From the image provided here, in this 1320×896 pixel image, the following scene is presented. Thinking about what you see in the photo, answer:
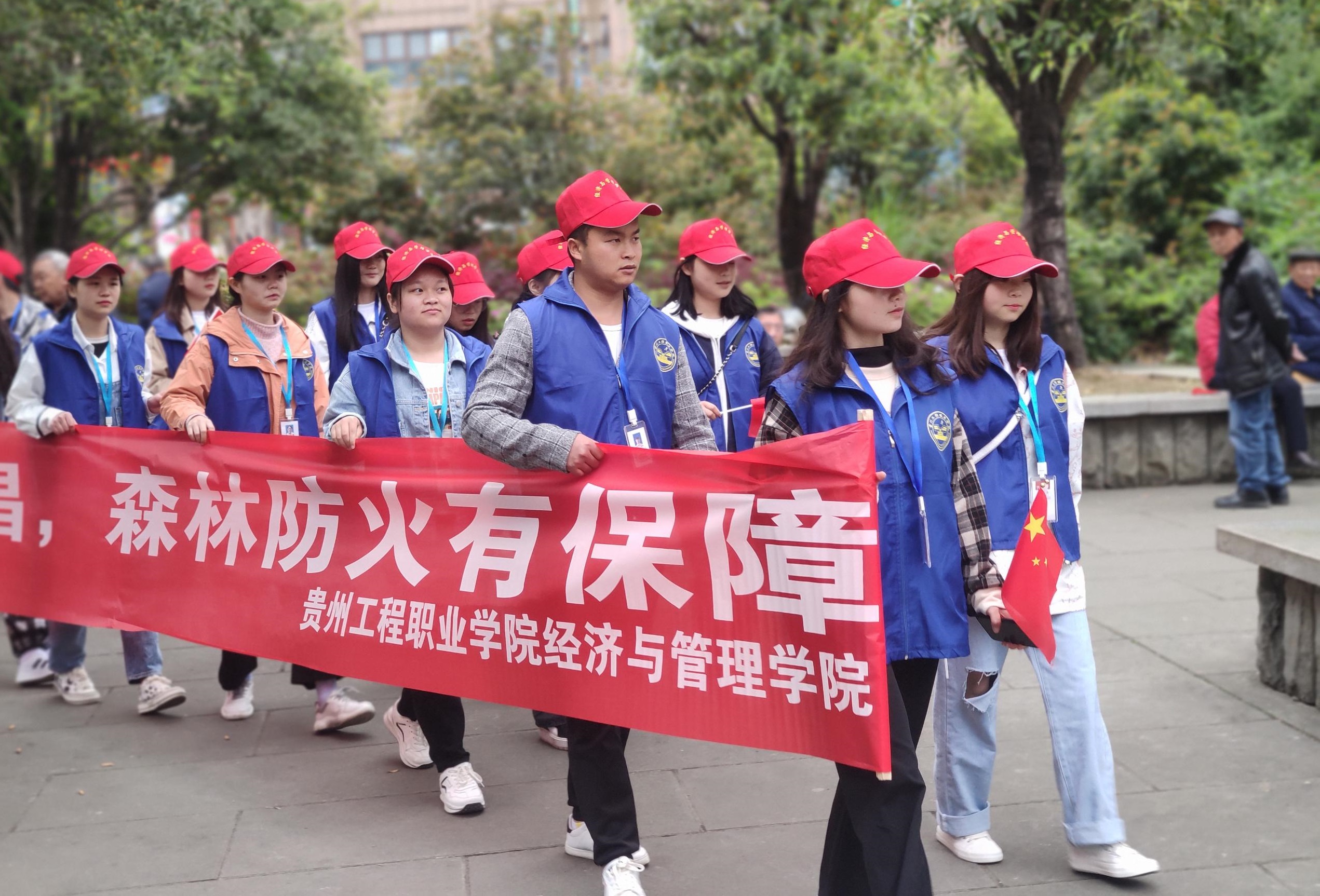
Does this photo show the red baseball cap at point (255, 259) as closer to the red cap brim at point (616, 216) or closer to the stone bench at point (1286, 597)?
the red cap brim at point (616, 216)

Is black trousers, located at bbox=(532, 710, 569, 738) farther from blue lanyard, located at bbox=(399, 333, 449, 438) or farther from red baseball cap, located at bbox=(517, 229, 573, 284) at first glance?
red baseball cap, located at bbox=(517, 229, 573, 284)

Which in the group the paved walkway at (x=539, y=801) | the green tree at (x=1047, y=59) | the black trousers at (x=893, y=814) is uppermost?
the green tree at (x=1047, y=59)

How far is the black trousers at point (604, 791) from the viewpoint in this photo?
358cm

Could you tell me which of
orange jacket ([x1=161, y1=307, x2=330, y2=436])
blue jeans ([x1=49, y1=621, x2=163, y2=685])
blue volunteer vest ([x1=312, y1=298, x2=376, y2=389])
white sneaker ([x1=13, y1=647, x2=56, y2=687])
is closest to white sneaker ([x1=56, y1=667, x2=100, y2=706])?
blue jeans ([x1=49, y1=621, x2=163, y2=685])

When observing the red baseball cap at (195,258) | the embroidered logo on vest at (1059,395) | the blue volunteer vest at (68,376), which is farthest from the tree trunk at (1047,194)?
the blue volunteer vest at (68,376)

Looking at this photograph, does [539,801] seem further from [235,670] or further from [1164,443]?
[1164,443]

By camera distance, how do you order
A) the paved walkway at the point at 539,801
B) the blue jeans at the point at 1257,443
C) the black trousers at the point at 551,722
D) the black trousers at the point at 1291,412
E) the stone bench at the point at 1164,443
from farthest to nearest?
the stone bench at the point at 1164,443 → the black trousers at the point at 1291,412 → the blue jeans at the point at 1257,443 → the black trousers at the point at 551,722 → the paved walkway at the point at 539,801

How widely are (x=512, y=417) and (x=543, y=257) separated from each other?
2.19m

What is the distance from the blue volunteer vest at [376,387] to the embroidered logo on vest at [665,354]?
3.39 ft

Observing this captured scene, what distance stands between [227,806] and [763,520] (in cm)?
236

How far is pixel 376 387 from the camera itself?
4.53m

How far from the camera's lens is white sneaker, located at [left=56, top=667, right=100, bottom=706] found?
587 centimetres

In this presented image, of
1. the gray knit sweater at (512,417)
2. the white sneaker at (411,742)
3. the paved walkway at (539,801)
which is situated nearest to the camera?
the gray knit sweater at (512,417)

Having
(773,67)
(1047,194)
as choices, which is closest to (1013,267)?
(1047,194)
